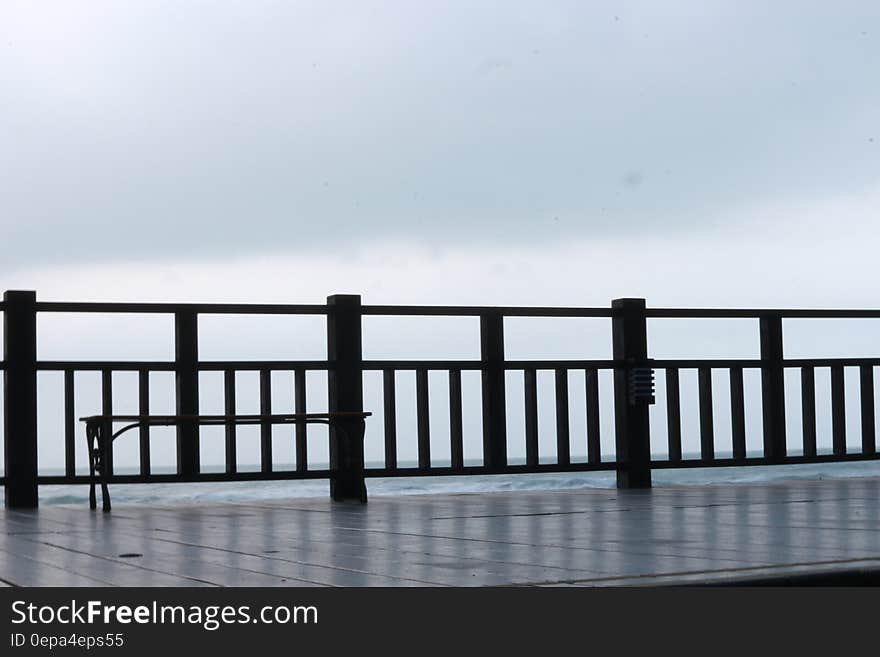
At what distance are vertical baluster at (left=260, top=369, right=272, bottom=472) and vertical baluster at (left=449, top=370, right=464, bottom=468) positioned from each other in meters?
1.09

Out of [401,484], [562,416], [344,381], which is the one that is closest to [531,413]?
[562,416]

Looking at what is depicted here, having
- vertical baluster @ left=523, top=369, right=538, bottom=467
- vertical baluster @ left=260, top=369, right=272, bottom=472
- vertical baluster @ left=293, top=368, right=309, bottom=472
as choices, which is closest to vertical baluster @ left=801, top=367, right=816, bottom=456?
vertical baluster @ left=523, top=369, right=538, bottom=467

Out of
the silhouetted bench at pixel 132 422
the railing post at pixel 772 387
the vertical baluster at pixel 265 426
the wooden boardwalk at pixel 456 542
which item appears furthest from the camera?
the railing post at pixel 772 387

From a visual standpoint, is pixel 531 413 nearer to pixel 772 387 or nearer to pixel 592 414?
pixel 592 414

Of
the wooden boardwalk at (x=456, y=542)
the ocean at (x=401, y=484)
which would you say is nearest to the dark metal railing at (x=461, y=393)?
the wooden boardwalk at (x=456, y=542)

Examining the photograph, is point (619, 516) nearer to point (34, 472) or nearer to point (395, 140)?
point (34, 472)

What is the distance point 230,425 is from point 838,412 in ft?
13.6

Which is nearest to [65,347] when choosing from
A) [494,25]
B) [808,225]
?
[494,25]

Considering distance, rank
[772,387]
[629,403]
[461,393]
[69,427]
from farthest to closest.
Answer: [772,387] < [629,403] < [461,393] < [69,427]

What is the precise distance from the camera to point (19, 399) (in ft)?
23.0

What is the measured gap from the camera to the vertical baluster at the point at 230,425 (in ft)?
23.4

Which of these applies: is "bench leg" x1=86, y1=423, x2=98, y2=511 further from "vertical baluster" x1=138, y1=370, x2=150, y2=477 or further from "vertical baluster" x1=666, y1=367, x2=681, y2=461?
"vertical baluster" x1=666, y1=367, x2=681, y2=461

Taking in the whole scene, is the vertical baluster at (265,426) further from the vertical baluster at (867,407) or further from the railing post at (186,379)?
the vertical baluster at (867,407)

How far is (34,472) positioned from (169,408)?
810 millimetres
